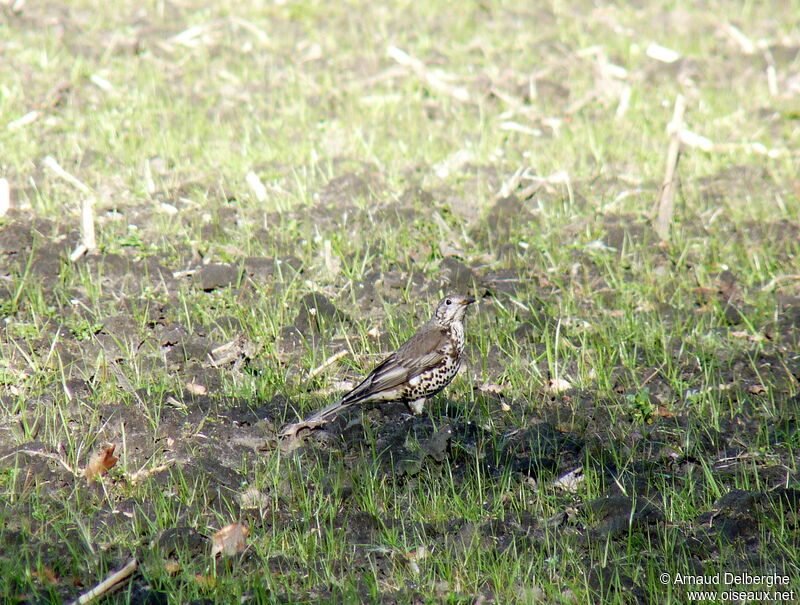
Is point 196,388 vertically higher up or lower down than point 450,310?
lower down

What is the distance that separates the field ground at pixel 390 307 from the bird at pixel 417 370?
134mm

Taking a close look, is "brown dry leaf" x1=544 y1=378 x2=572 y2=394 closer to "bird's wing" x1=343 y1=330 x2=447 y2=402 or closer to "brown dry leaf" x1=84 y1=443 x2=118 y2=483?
"bird's wing" x1=343 y1=330 x2=447 y2=402

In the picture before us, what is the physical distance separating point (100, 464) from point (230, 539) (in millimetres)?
999

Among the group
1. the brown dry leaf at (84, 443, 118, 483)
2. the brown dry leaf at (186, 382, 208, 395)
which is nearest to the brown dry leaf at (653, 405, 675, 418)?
the brown dry leaf at (186, 382, 208, 395)

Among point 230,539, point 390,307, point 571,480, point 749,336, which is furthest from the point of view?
point 390,307

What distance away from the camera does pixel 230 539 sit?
5.00 m

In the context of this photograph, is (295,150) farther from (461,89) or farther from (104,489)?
(104,489)

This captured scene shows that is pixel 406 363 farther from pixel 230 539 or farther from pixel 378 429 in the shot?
pixel 230 539

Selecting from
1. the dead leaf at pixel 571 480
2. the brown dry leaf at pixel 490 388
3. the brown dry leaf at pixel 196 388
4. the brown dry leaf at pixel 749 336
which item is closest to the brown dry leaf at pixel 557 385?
the brown dry leaf at pixel 490 388

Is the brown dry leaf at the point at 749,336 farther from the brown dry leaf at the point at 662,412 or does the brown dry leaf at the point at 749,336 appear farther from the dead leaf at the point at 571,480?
the dead leaf at the point at 571,480

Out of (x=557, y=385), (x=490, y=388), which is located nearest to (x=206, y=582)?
(x=490, y=388)

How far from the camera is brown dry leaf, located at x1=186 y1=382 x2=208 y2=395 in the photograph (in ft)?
20.9

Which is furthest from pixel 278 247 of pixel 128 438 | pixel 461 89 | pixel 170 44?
pixel 170 44

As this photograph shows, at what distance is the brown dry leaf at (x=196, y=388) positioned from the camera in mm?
6375
